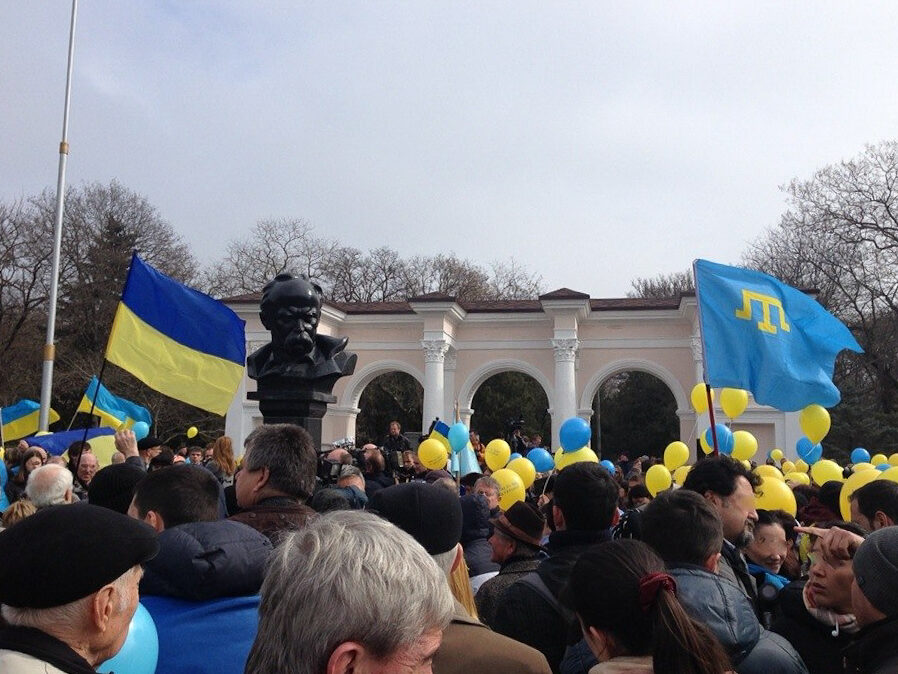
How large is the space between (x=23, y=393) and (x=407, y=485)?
36094mm

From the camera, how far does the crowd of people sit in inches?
62.9

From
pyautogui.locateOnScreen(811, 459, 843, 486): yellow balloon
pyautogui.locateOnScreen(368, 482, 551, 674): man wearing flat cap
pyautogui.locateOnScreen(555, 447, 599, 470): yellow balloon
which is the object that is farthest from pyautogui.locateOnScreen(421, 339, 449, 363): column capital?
pyautogui.locateOnScreen(368, 482, 551, 674): man wearing flat cap

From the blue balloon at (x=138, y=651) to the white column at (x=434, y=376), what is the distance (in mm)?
25947

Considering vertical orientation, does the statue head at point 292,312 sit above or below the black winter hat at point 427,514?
above

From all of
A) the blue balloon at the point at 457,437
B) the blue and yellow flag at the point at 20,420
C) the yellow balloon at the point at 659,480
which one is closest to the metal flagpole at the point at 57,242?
the blue and yellow flag at the point at 20,420

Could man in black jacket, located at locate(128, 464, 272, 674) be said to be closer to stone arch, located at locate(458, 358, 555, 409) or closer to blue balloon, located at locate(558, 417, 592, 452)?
blue balloon, located at locate(558, 417, 592, 452)

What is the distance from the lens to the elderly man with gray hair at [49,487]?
4.68 metres

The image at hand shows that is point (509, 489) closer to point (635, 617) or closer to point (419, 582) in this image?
point (635, 617)

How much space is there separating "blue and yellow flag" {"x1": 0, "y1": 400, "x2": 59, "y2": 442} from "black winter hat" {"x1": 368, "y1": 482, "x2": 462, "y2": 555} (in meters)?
15.3

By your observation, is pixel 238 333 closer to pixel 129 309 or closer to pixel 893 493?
pixel 129 309

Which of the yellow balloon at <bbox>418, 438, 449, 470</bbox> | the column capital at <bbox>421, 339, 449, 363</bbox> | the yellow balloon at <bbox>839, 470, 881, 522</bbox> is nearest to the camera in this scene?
the yellow balloon at <bbox>839, 470, 881, 522</bbox>

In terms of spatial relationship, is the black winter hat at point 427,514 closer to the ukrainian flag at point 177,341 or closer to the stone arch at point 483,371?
the ukrainian flag at point 177,341

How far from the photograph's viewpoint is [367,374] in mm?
29672

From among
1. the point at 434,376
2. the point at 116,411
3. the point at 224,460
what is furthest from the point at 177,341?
the point at 434,376
